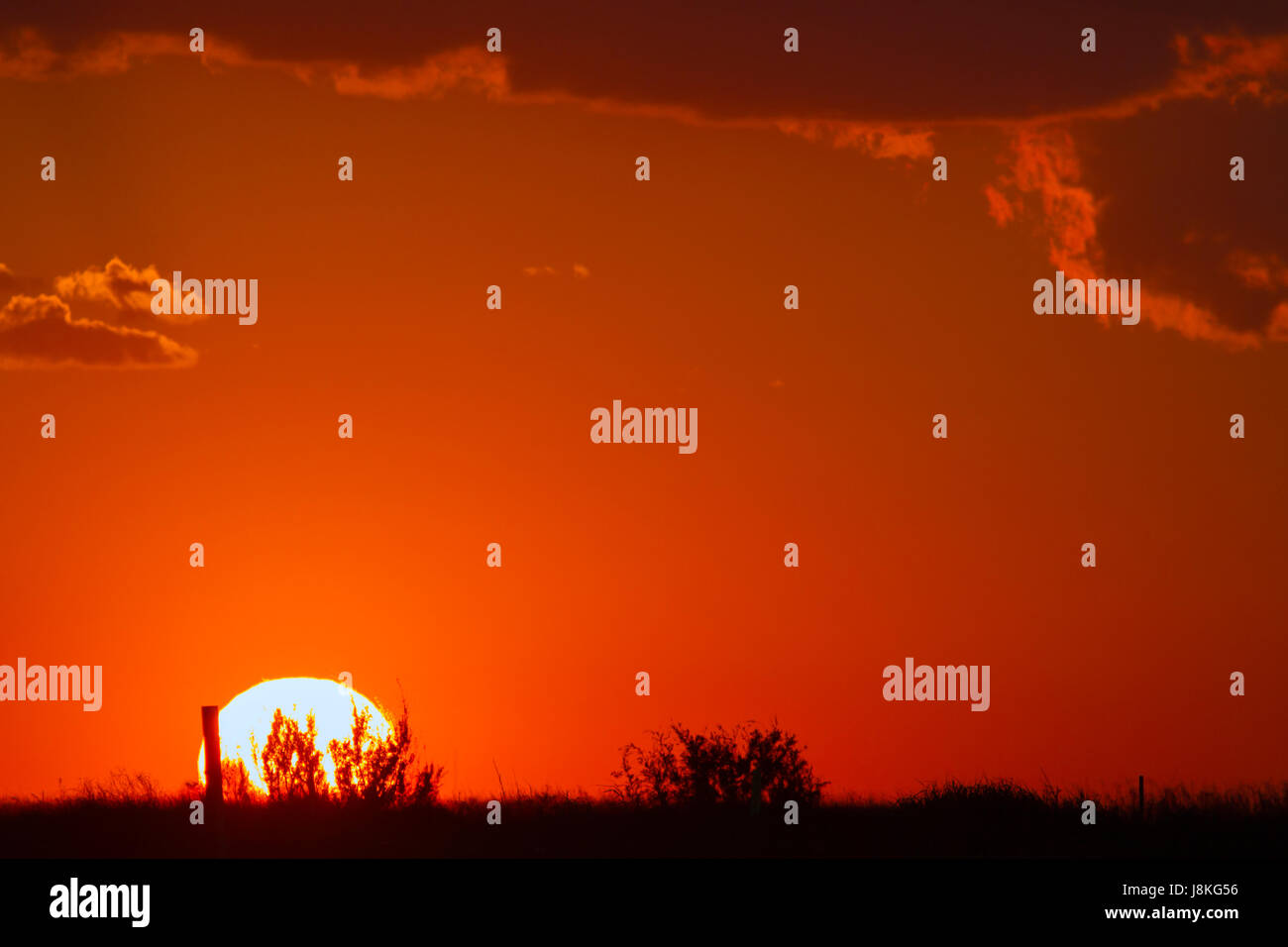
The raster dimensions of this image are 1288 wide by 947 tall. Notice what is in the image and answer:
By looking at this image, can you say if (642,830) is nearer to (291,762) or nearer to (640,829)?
(640,829)

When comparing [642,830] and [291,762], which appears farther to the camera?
[291,762]

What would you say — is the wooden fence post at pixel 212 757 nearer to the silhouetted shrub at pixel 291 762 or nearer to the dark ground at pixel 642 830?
the dark ground at pixel 642 830

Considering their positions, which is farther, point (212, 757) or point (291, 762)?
point (291, 762)

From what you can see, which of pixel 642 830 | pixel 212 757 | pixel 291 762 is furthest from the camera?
pixel 291 762

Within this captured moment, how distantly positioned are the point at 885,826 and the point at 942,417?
8339mm

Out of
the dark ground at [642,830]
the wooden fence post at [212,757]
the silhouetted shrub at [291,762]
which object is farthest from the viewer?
the silhouetted shrub at [291,762]

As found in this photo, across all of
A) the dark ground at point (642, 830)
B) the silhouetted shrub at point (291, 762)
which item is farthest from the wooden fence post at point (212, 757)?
the silhouetted shrub at point (291, 762)

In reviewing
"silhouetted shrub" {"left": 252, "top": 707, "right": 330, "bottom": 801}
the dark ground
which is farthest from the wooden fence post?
"silhouetted shrub" {"left": 252, "top": 707, "right": 330, "bottom": 801}

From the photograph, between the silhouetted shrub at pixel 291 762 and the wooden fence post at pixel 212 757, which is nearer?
the wooden fence post at pixel 212 757

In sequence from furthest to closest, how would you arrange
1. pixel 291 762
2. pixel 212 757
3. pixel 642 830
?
pixel 291 762 → pixel 642 830 → pixel 212 757

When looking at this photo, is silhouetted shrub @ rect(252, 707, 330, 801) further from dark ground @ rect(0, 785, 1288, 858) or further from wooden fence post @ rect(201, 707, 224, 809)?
wooden fence post @ rect(201, 707, 224, 809)

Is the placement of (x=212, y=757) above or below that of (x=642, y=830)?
above

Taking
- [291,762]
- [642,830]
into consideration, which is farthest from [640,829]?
[291,762]
